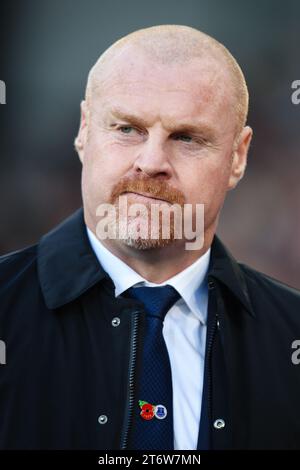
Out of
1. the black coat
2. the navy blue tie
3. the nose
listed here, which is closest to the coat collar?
the black coat

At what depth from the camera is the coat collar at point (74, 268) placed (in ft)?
4.70

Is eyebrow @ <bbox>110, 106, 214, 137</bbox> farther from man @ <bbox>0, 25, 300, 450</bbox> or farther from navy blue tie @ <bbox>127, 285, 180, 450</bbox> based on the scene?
navy blue tie @ <bbox>127, 285, 180, 450</bbox>

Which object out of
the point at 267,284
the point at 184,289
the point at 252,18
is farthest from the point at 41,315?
the point at 252,18

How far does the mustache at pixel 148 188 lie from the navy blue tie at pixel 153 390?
215 mm

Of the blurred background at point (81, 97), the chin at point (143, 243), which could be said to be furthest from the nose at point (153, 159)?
the blurred background at point (81, 97)

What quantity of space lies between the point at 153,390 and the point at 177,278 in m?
0.27

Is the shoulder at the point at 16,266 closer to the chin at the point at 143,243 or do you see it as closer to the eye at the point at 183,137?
the chin at the point at 143,243

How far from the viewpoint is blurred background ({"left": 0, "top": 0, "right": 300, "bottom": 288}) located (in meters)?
2.29

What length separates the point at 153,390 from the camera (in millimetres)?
1393

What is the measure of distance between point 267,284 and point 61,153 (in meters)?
1.02

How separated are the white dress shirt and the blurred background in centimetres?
88

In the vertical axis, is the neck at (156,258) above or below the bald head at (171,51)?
below

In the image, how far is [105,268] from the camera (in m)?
1.51

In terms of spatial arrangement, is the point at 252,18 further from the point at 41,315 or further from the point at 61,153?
the point at 41,315
